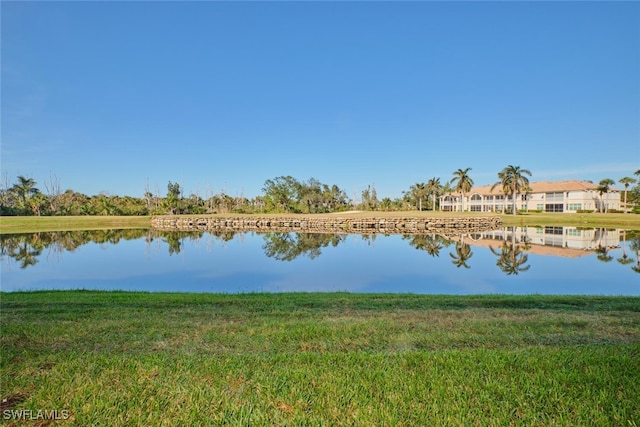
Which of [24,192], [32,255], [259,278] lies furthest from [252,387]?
[24,192]

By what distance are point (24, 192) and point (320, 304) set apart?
217 feet

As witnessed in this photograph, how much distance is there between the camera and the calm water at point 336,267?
42.8 feet

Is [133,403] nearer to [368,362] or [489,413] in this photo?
[368,362]

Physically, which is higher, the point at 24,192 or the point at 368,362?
the point at 24,192

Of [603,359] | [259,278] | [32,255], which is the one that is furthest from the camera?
[32,255]

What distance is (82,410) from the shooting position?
2.54 meters

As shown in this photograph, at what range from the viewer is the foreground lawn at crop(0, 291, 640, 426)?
249 centimetres

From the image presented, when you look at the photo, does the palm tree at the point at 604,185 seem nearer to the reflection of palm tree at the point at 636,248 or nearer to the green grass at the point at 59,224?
the reflection of palm tree at the point at 636,248

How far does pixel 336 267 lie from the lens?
1744 cm

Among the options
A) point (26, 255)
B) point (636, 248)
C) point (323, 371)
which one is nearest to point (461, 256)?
point (636, 248)

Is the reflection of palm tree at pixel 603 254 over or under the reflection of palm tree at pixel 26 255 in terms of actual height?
over

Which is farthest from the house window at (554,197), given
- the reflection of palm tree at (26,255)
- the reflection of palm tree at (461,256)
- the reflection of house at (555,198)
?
the reflection of palm tree at (26,255)

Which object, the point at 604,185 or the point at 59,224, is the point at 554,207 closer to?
the point at 604,185

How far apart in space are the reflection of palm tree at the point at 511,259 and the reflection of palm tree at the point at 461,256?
1.46 m
